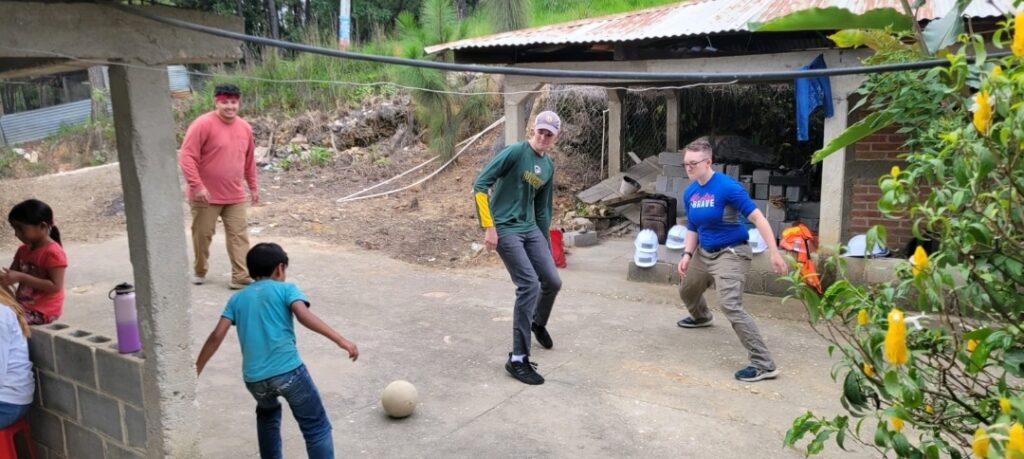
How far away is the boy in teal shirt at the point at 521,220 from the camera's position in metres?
5.29

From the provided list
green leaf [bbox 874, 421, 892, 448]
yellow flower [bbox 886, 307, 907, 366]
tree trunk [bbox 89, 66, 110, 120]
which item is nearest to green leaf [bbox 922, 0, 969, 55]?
yellow flower [bbox 886, 307, 907, 366]

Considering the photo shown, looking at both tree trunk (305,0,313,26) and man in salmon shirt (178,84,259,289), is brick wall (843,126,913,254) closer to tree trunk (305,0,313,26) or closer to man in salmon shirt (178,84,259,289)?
man in salmon shirt (178,84,259,289)

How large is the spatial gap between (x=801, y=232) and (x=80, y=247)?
27.5 ft

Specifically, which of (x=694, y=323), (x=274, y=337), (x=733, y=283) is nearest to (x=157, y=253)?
(x=274, y=337)

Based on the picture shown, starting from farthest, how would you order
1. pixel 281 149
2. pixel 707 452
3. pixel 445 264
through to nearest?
1. pixel 281 149
2. pixel 445 264
3. pixel 707 452

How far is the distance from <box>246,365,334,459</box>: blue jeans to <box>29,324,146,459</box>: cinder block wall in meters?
0.58

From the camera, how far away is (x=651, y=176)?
39.1 feet

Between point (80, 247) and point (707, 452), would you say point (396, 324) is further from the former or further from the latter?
point (80, 247)

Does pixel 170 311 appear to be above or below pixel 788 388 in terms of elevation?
above

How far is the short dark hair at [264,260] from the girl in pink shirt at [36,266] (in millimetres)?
1428

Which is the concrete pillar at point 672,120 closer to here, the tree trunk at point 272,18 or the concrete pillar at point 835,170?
the concrete pillar at point 835,170

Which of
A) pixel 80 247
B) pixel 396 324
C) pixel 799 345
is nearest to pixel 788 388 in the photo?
pixel 799 345

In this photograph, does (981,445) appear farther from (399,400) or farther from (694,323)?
(694,323)

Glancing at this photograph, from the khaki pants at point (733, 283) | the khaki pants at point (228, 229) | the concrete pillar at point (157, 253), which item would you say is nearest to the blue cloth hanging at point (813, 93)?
the khaki pants at point (733, 283)
